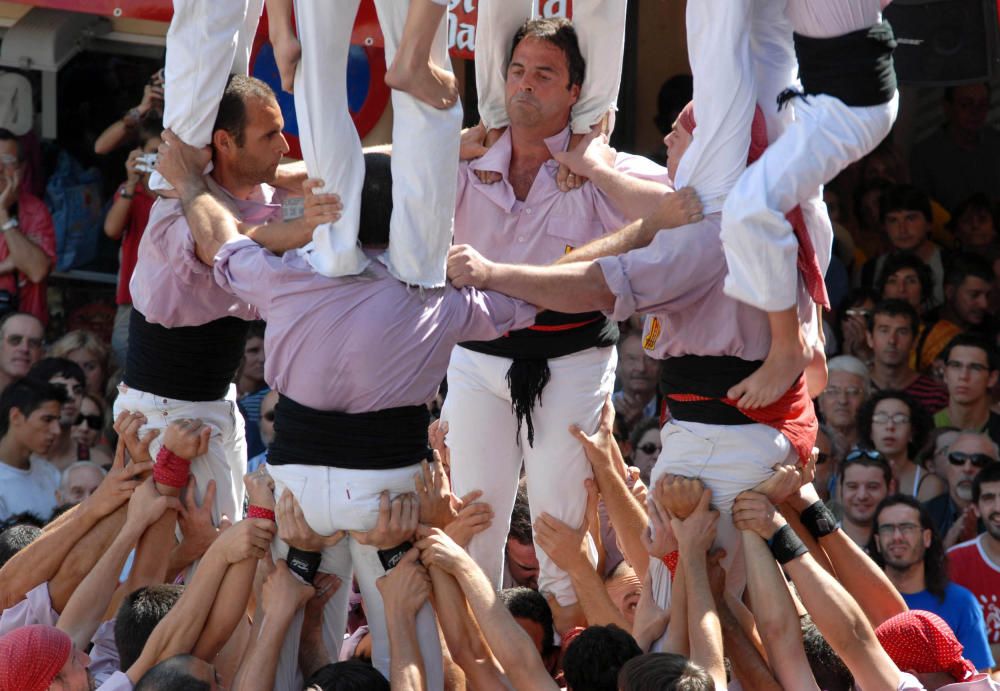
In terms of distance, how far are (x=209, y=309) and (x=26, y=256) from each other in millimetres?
3856

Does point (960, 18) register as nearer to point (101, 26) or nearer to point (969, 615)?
point (969, 615)

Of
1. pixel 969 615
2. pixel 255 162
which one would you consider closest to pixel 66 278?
pixel 255 162

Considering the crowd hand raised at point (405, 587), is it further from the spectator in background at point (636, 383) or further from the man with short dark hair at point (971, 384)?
the man with short dark hair at point (971, 384)

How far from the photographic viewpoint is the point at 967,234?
914 cm

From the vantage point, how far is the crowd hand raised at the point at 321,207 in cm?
475

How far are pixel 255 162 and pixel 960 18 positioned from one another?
168 inches

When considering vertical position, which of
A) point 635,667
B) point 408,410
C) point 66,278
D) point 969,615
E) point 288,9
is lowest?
point 66,278

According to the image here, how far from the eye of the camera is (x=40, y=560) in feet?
19.0

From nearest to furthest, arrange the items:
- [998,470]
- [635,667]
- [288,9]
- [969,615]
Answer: [635,667] < [288,9] < [969,615] < [998,470]

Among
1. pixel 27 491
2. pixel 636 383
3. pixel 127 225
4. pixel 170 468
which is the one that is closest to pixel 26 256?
pixel 127 225

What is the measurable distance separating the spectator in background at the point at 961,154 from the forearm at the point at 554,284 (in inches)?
202

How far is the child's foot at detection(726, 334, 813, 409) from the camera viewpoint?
490 centimetres

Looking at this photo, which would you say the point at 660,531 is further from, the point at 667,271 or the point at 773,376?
the point at 667,271

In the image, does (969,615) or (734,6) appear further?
(969,615)
